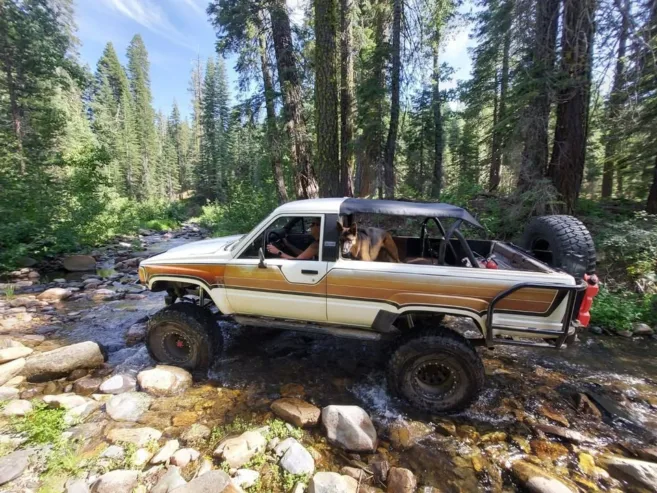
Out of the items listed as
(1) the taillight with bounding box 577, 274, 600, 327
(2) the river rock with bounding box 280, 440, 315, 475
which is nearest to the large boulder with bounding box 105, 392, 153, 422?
(2) the river rock with bounding box 280, 440, 315, 475

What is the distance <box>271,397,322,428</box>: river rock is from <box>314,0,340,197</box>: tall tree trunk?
5372mm

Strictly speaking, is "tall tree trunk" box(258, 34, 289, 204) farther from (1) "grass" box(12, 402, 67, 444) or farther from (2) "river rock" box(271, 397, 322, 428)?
(1) "grass" box(12, 402, 67, 444)

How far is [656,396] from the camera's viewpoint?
3.67 m

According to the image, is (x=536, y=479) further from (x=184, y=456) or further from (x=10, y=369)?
(x=10, y=369)

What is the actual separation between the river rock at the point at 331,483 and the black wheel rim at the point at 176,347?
2.52 meters

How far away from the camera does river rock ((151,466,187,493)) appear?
93.7 inches

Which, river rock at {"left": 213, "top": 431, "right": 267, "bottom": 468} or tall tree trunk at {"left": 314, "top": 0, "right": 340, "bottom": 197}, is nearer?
river rock at {"left": 213, "top": 431, "right": 267, "bottom": 468}

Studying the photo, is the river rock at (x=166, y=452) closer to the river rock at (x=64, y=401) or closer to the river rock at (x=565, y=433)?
the river rock at (x=64, y=401)

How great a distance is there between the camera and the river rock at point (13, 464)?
246cm

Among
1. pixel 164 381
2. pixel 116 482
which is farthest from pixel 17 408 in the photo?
pixel 116 482

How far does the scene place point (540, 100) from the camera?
710 cm

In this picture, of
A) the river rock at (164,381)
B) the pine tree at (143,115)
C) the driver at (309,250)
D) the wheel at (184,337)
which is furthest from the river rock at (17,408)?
the pine tree at (143,115)

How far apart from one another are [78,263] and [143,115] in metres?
50.7

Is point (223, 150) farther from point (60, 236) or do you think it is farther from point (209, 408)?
point (209, 408)
